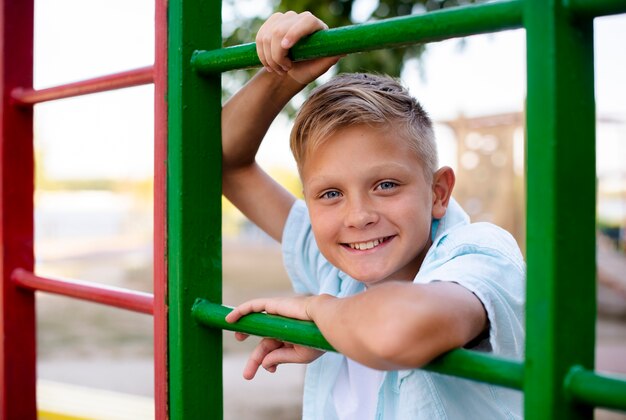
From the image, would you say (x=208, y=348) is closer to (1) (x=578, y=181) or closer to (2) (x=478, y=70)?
(1) (x=578, y=181)

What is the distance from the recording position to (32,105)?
77.4 inches

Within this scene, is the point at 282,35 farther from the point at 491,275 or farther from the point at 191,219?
the point at 491,275

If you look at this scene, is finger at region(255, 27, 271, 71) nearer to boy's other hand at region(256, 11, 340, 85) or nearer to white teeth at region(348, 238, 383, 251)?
boy's other hand at region(256, 11, 340, 85)

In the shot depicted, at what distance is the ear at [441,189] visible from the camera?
1.43 meters

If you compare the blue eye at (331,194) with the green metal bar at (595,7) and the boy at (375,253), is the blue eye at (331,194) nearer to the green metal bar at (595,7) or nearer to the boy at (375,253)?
the boy at (375,253)

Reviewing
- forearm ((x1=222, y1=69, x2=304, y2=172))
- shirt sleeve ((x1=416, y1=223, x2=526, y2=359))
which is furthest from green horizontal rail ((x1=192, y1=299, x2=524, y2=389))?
forearm ((x1=222, y1=69, x2=304, y2=172))

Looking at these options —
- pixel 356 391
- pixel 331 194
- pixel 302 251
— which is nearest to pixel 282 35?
pixel 331 194

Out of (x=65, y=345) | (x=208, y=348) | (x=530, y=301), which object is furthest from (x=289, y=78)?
(x=65, y=345)

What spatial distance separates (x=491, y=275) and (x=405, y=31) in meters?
0.39

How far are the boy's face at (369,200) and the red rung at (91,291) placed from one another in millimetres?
402

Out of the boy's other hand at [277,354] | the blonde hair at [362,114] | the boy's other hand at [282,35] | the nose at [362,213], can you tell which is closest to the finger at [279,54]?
the boy's other hand at [282,35]

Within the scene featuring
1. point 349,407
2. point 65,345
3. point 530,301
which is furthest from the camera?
point 65,345

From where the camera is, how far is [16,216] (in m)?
1.98

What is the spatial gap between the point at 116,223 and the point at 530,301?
75.2ft
